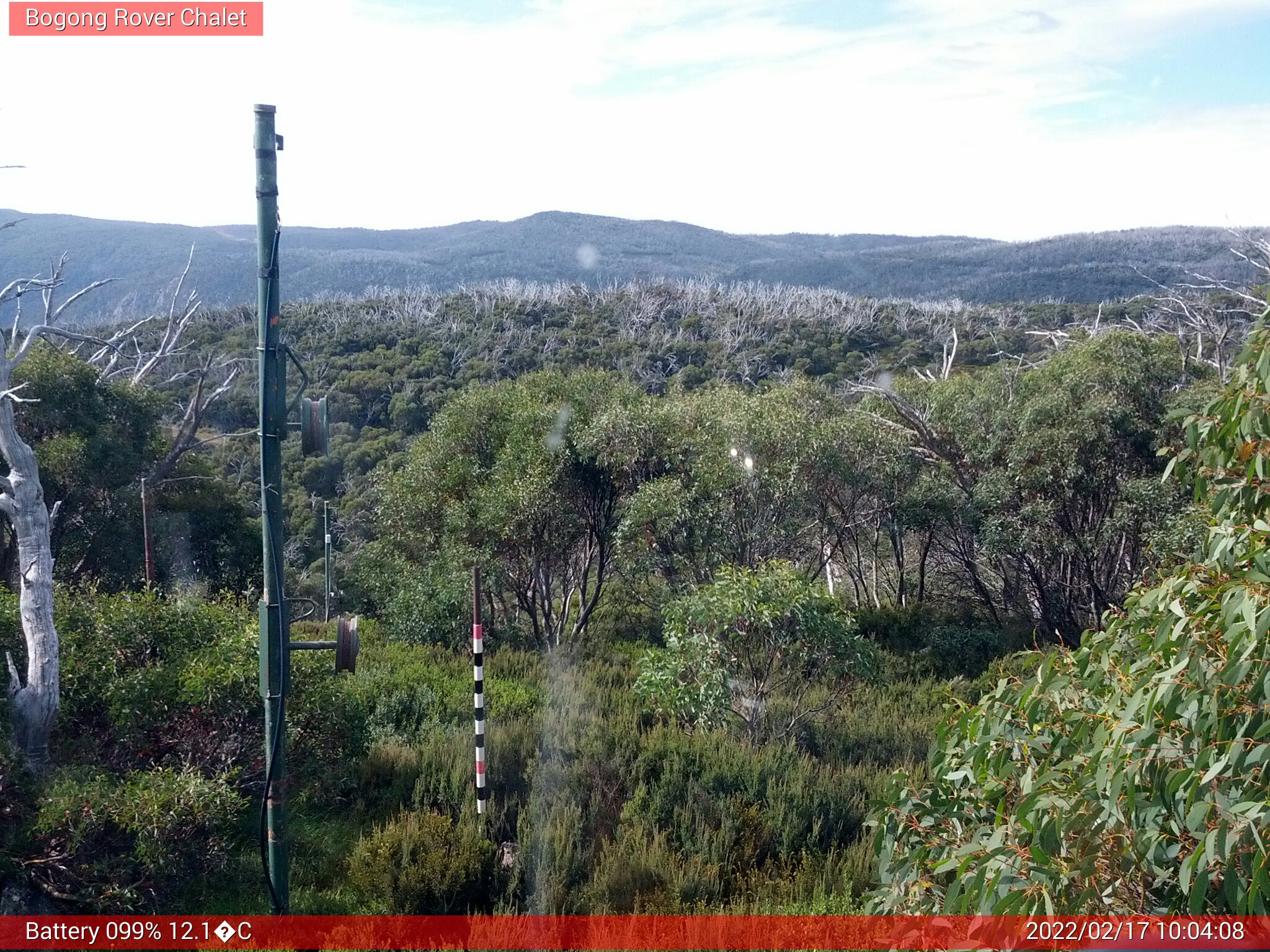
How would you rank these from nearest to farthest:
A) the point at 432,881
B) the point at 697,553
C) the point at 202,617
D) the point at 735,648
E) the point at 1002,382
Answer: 1. the point at 432,881
2. the point at 202,617
3. the point at 735,648
4. the point at 697,553
5. the point at 1002,382

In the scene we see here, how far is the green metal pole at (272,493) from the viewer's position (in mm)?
4617

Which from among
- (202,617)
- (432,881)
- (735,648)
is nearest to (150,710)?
(202,617)

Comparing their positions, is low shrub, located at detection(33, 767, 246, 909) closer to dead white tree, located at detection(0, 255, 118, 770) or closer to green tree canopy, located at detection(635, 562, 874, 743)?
dead white tree, located at detection(0, 255, 118, 770)

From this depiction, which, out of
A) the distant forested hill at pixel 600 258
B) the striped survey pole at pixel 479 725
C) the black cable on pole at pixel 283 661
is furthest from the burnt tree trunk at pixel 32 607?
the distant forested hill at pixel 600 258

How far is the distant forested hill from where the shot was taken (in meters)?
48.3

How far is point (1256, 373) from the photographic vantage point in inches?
103

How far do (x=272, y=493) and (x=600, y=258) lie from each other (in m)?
72.0

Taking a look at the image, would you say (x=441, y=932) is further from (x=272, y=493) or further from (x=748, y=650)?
(x=748, y=650)

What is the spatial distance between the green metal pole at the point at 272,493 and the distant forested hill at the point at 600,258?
107 ft

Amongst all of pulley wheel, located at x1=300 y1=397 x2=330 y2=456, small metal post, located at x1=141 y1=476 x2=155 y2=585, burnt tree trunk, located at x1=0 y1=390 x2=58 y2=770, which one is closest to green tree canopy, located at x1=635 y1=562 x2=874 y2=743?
pulley wheel, located at x1=300 y1=397 x2=330 y2=456

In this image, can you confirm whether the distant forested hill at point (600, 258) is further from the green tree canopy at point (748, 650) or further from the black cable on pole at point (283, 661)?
the black cable on pole at point (283, 661)

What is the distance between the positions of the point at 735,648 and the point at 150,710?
177 inches

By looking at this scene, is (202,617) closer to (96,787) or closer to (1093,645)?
(96,787)

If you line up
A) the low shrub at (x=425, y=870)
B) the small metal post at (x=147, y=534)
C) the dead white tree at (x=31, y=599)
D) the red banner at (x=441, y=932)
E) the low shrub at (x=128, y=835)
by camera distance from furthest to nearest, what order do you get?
the small metal post at (x=147, y=534) → the dead white tree at (x=31, y=599) → the low shrub at (x=425, y=870) → the low shrub at (x=128, y=835) → the red banner at (x=441, y=932)
